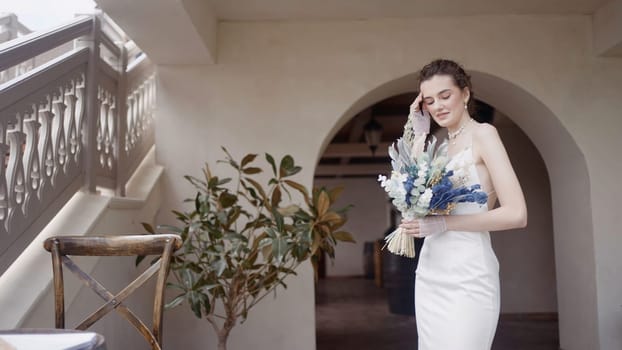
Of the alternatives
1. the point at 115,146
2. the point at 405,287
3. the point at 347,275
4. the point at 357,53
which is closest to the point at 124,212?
the point at 115,146

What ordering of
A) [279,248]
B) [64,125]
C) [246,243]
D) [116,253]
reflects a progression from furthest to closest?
[246,243], [279,248], [64,125], [116,253]

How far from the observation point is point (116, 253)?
214cm

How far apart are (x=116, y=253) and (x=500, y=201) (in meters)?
1.43

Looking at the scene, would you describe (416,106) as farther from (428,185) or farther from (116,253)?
(116,253)

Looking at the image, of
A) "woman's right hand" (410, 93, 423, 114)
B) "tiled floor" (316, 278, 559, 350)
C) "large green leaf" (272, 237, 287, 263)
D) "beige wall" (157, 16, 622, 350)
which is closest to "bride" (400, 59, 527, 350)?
"woman's right hand" (410, 93, 423, 114)

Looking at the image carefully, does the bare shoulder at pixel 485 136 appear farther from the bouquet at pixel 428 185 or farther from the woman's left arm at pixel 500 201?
the bouquet at pixel 428 185

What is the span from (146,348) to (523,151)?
5.09m

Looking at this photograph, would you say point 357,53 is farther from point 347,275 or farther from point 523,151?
point 347,275

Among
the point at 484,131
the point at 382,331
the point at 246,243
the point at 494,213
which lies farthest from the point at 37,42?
the point at 382,331

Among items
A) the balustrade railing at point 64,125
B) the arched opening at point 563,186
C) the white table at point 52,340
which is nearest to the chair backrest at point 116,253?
the balustrade railing at point 64,125

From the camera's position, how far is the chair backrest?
2.06m

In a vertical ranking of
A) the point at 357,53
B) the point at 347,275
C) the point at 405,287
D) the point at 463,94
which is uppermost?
the point at 357,53

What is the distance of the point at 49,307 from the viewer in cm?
242

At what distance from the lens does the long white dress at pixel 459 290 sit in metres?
1.82
